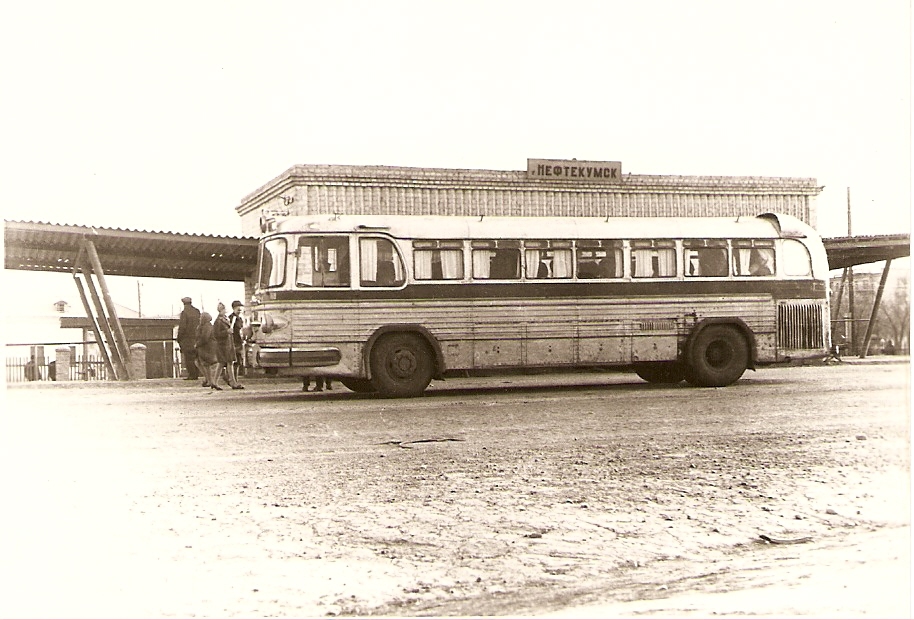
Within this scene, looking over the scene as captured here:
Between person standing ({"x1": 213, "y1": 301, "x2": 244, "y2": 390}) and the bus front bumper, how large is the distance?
0.92ft

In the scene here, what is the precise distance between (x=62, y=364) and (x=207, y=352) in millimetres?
2251

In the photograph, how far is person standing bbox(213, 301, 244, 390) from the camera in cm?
589

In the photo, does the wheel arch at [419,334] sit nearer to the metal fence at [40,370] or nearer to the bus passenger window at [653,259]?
the bus passenger window at [653,259]

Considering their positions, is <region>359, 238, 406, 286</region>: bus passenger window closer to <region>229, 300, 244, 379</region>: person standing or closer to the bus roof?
the bus roof

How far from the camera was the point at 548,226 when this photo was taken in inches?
261

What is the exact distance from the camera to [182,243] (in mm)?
4777

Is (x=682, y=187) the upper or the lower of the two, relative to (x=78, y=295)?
upper

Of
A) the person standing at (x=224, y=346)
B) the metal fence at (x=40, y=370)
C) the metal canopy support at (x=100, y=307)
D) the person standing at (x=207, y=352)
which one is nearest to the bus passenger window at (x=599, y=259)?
the person standing at (x=224, y=346)

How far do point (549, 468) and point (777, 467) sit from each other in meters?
1.24

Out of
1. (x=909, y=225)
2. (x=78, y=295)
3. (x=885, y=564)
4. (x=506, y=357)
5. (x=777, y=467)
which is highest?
(x=909, y=225)

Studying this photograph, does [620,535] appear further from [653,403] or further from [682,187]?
[653,403]

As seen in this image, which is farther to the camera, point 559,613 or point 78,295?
point 78,295

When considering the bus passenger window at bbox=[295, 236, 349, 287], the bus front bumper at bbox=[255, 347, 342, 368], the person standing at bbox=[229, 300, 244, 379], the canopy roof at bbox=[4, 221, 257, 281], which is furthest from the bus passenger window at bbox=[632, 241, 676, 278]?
the canopy roof at bbox=[4, 221, 257, 281]

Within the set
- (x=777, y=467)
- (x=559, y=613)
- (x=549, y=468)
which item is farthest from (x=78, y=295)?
(x=777, y=467)
